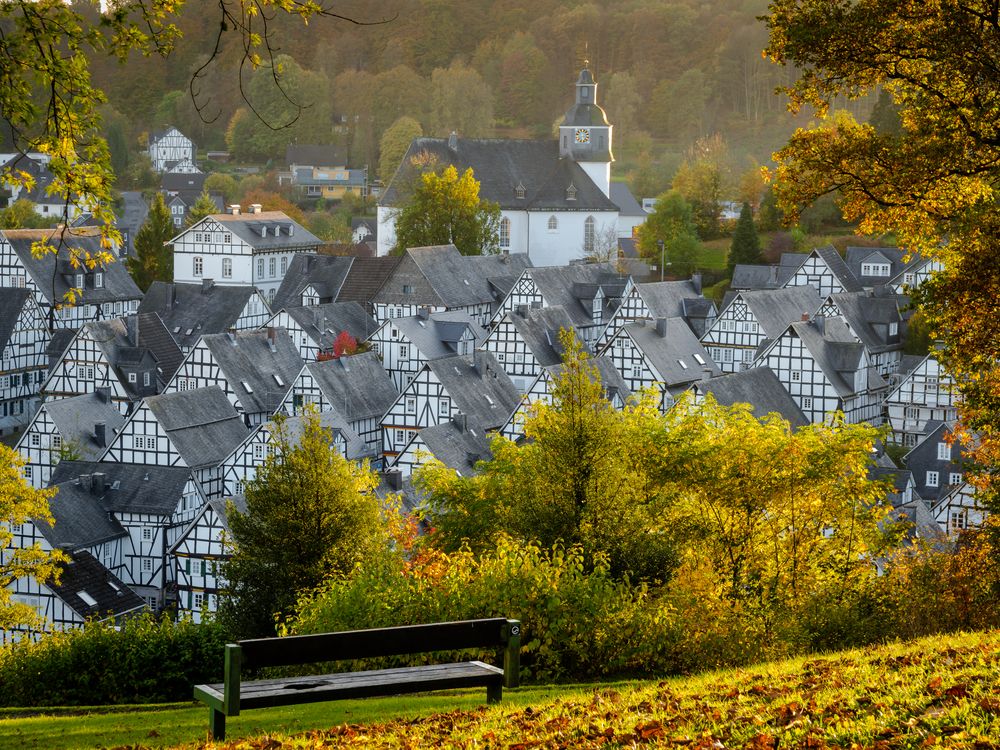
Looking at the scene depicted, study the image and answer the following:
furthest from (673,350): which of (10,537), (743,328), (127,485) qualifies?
(10,537)

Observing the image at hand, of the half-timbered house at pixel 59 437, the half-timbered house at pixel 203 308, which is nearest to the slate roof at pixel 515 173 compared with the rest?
the half-timbered house at pixel 203 308

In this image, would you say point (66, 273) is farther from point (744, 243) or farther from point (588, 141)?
point (588, 141)

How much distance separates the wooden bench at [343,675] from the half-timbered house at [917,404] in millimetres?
45435

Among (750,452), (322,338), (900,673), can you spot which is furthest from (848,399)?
(900,673)

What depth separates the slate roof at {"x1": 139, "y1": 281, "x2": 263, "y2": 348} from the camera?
69.1 meters

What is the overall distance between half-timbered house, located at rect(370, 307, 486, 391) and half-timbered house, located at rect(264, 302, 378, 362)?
11.0ft

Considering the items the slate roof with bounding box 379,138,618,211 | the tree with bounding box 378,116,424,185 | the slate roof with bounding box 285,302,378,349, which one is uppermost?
the tree with bounding box 378,116,424,185

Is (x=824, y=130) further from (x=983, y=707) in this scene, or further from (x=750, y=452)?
(x=750, y=452)

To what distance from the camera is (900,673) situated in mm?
11023

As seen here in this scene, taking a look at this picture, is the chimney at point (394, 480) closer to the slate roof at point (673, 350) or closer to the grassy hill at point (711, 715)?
the slate roof at point (673, 350)

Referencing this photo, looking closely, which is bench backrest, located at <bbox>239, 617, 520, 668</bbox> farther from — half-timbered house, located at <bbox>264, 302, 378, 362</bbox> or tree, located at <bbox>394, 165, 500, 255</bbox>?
tree, located at <bbox>394, 165, 500, 255</bbox>

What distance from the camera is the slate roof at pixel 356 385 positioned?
52719 millimetres

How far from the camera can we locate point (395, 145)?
121 meters

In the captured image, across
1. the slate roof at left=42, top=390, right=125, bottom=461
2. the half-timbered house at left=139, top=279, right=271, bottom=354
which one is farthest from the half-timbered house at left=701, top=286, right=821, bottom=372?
the slate roof at left=42, top=390, right=125, bottom=461
